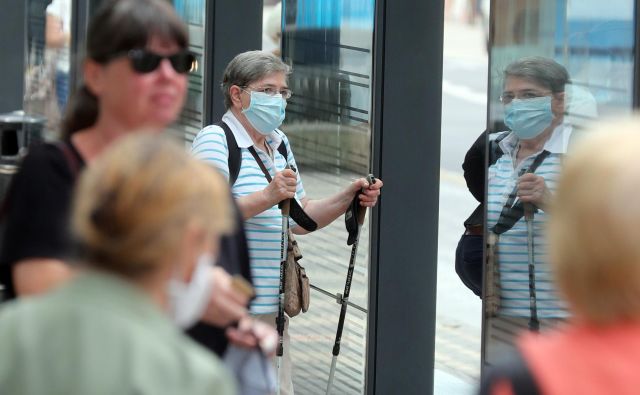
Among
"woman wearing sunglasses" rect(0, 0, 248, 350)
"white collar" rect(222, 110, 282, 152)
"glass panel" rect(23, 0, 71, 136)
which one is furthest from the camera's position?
"glass panel" rect(23, 0, 71, 136)

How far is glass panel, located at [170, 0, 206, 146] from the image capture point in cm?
809

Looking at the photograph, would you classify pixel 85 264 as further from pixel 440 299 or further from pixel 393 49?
pixel 440 299

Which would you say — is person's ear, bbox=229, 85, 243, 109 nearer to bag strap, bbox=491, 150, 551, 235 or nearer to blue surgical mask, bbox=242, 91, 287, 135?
blue surgical mask, bbox=242, 91, 287, 135

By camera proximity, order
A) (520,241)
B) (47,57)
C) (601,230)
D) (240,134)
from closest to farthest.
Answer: (601,230) < (520,241) < (240,134) < (47,57)

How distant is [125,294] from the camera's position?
7.16ft

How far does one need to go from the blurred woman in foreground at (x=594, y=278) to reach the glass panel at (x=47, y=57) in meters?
8.39

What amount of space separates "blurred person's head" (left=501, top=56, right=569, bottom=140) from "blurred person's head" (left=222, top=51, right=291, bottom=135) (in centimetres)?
96

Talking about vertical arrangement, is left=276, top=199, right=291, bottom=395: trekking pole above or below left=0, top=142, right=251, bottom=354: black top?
below

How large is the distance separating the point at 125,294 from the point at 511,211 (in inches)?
128

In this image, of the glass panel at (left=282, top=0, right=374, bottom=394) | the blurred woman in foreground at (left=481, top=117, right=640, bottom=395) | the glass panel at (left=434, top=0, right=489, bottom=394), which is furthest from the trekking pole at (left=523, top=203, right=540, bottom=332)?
the blurred woman in foreground at (left=481, top=117, right=640, bottom=395)

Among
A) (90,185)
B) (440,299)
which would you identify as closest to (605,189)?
(90,185)

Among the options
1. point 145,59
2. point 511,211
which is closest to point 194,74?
point 511,211

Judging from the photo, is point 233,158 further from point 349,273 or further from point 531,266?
point 531,266

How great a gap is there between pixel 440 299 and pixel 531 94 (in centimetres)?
691
